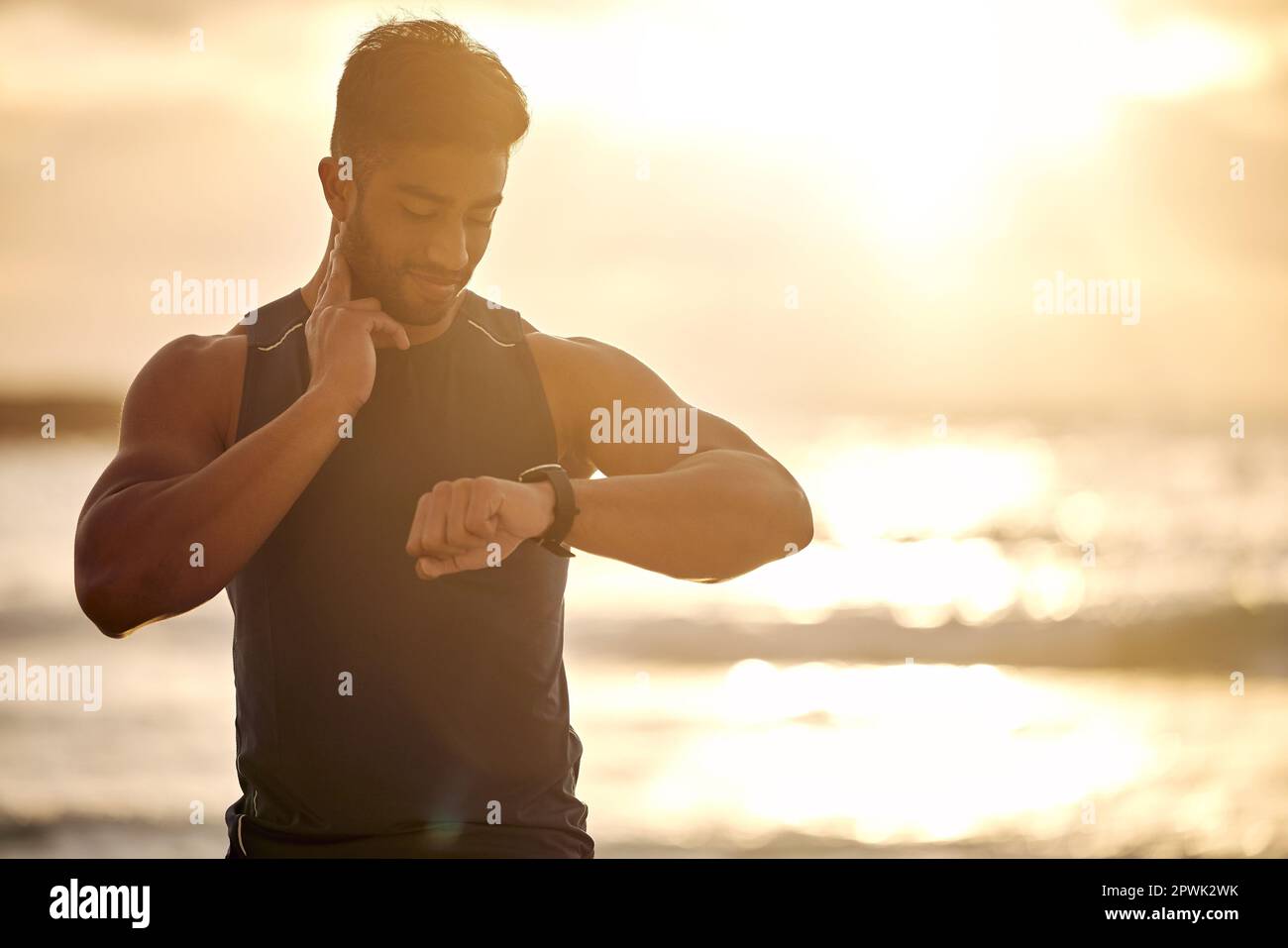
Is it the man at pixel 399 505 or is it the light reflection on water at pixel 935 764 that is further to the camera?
the light reflection on water at pixel 935 764

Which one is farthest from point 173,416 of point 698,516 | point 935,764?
point 935,764

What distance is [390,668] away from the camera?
8.79ft

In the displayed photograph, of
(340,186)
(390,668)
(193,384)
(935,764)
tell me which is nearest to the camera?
(390,668)

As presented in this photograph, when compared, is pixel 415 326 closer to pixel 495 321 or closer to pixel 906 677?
pixel 495 321

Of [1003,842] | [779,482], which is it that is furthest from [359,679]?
[1003,842]

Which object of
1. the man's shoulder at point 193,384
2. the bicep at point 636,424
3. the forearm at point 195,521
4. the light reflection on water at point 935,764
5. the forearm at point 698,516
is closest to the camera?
the forearm at point 195,521

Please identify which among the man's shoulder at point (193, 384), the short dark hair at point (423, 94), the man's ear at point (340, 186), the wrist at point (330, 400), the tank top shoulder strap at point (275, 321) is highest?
the short dark hair at point (423, 94)

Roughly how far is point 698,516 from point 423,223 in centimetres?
76

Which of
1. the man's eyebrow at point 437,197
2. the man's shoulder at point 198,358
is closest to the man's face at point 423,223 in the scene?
the man's eyebrow at point 437,197

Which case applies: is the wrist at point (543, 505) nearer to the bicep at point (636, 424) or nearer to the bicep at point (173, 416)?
the bicep at point (636, 424)

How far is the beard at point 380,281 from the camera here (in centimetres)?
285

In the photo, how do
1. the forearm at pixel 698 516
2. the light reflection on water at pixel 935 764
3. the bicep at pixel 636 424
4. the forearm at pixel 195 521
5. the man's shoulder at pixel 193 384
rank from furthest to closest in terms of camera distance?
the light reflection on water at pixel 935 764 < the bicep at pixel 636 424 < the man's shoulder at pixel 193 384 < the forearm at pixel 698 516 < the forearm at pixel 195 521

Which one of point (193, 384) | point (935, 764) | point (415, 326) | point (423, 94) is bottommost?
point (935, 764)
